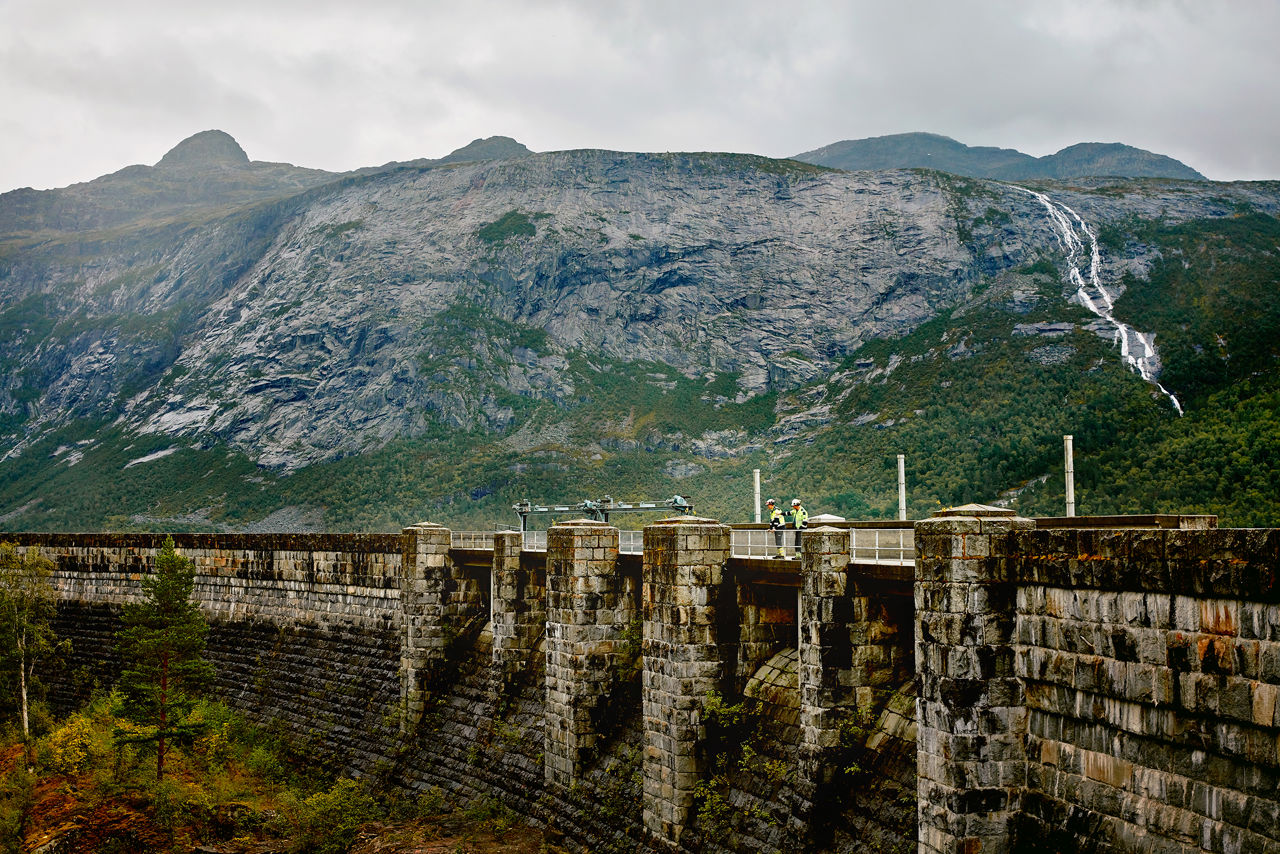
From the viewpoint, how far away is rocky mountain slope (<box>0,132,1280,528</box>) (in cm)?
10200

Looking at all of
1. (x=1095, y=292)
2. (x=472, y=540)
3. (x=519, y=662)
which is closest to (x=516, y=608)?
(x=519, y=662)

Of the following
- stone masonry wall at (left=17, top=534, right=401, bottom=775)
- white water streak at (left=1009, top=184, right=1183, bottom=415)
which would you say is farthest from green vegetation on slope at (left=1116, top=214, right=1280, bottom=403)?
stone masonry wall at (left=17, top=534, right=401, bottom=775)

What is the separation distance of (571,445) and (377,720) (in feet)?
262

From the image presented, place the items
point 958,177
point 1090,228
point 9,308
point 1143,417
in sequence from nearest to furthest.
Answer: point 1143,417
point 1090,228
point 958,177
point 9,308

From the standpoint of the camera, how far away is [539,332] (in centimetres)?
13012

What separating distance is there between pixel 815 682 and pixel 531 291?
121 m

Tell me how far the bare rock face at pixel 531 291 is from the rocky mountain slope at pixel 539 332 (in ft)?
1.27

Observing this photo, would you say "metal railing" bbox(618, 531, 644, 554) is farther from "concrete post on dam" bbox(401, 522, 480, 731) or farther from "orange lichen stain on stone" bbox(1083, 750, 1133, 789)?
"orange lichen stain on stone" bbox(1083, 750, 1133, 789)

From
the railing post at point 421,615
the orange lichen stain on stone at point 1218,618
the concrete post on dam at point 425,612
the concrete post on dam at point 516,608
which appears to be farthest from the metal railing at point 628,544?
the orange lichen stain on stone at point 1218,618

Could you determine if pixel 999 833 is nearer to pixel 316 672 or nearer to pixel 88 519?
pixel 316 672

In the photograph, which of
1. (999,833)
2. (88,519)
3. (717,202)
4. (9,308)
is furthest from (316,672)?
(9,308)

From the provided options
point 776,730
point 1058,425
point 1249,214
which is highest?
point 1249,214

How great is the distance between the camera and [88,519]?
370ft

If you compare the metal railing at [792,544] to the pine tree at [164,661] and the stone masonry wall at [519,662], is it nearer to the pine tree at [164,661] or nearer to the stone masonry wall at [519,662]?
the stone masonry wall at [519,662]
